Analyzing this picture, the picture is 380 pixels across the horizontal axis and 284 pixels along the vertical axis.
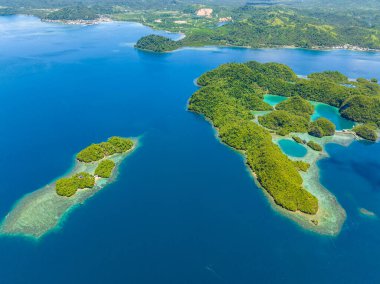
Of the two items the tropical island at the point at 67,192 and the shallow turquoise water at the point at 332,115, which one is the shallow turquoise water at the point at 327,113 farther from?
the tropical island at the point at 67,192

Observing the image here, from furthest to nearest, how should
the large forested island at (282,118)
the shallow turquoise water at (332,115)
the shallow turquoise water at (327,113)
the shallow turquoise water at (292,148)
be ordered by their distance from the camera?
the shallow turquoise water at (327,113) < the shallow turquoise water at (332,115) < the shallow turquoise water at (292,148) < the large forested island at (282,118)

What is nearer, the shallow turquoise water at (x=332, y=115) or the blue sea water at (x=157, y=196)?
the blue sea water at (x=157, y=196)

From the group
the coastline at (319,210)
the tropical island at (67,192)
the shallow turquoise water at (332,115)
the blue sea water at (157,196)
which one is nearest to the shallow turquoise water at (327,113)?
the shallow turquoise water at (332,115)

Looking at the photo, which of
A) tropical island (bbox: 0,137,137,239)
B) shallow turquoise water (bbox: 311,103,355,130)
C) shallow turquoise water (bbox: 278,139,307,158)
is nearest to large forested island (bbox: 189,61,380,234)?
shallow turquoise water (bbox: 278,139,307,158)

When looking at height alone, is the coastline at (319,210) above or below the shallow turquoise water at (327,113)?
above

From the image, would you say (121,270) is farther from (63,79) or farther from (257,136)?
(63,79)

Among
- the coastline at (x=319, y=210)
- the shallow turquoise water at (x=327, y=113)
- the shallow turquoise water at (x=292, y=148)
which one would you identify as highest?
the coastline at (x=319, y=210)

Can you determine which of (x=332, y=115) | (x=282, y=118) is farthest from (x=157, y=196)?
(x=332, y=115)

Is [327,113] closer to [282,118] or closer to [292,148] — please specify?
[282,118]
